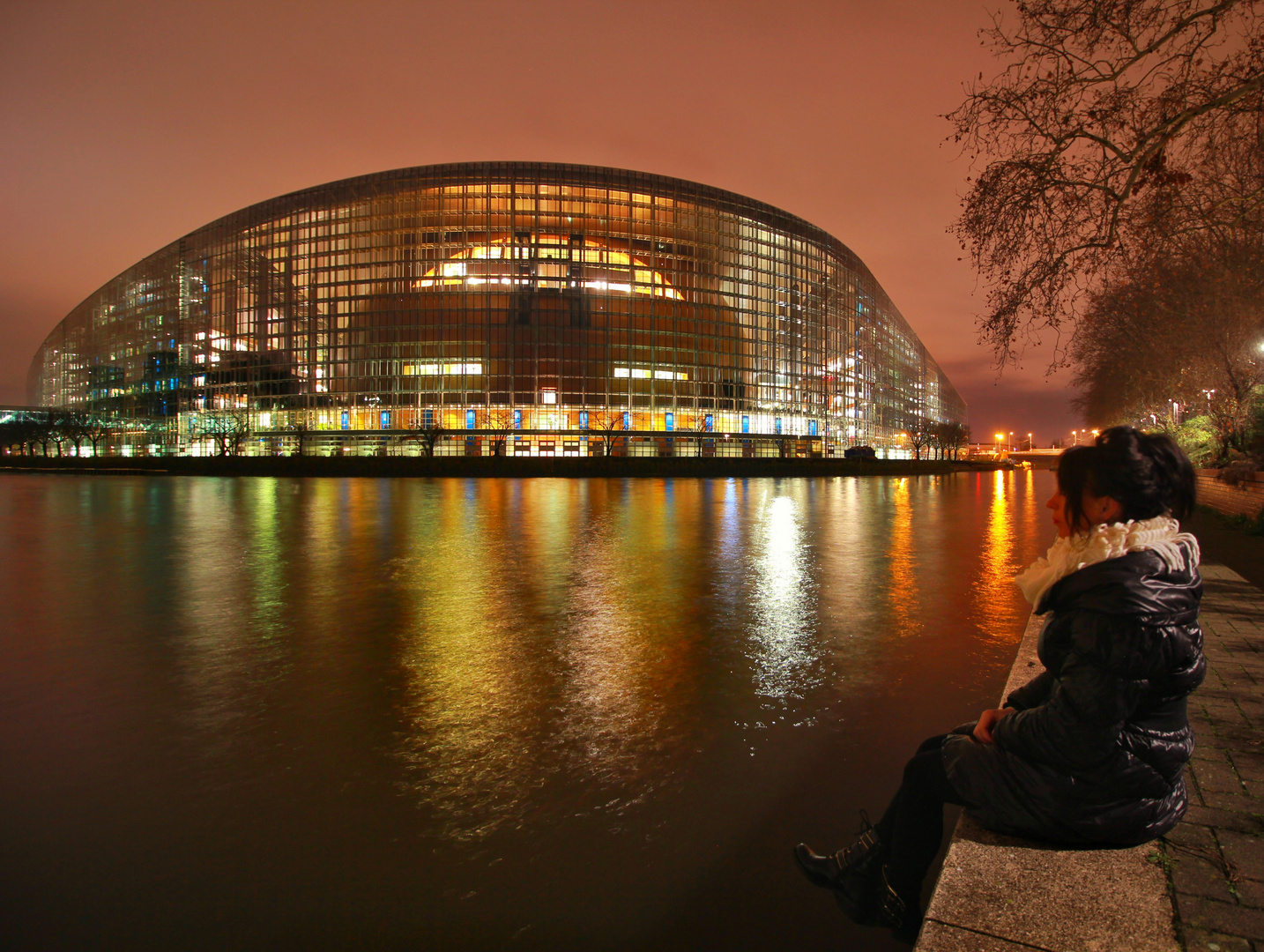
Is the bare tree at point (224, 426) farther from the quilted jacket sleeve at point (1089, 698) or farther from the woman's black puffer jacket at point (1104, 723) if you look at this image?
the quilted jacket sleeve at point (1089, 698)

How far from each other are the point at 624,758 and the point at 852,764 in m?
1.27

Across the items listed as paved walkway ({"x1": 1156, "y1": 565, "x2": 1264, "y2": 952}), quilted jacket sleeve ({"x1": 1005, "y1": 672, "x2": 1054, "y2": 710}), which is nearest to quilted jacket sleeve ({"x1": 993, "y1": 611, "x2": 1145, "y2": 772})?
quilted jacket sleeve ({"x1": 1005, "y1": 672, "x2": 1054, "y2": 710})

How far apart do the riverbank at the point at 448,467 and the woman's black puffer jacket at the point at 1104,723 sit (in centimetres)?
5090

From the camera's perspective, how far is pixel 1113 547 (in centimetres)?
222

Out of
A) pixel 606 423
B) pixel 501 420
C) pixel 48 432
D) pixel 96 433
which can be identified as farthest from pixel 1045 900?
pixel 96 433

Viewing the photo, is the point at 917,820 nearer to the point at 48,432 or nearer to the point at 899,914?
the point at 899,914

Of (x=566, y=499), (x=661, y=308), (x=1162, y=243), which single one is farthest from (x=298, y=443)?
(x=1162, y=243)

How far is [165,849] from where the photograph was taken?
3.09 meters

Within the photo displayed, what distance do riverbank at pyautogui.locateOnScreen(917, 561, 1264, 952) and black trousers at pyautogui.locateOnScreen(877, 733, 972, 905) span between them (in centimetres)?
11

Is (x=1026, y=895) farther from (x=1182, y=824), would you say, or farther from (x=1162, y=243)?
(x=1162, y=243)

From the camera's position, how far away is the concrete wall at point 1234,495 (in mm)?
16344

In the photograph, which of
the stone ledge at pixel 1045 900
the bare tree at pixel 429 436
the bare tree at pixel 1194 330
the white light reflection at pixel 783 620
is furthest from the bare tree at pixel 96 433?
the stone ledge at pixel 1045 900

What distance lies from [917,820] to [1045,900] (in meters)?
0.45

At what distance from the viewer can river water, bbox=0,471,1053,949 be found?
9.00 ft
